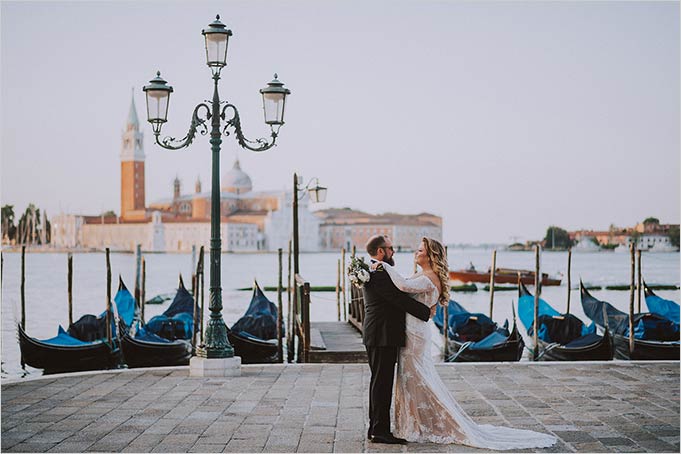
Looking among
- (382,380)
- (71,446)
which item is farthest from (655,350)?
(71,446)

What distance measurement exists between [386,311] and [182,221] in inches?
3040

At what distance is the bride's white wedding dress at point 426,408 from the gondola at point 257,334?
222 inches

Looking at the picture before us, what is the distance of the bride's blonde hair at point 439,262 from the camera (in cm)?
362

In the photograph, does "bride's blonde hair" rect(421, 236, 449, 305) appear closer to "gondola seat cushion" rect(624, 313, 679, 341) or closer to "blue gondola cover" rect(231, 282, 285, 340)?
"gondola seat cushion" rect(624, 313, 679, 341)

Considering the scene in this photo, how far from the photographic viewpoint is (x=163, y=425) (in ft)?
13.7

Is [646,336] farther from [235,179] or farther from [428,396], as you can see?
[235,179]

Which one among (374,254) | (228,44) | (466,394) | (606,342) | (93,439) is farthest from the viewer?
(606,342)

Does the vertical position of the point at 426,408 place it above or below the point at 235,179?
below

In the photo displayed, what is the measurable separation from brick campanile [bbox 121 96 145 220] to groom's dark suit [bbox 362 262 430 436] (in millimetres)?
79483

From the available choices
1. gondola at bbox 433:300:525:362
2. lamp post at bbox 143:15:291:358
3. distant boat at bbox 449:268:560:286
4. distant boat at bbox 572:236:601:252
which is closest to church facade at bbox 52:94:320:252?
distant boat at bbox 572:236:601:252

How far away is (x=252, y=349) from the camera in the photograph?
9578 millimetres

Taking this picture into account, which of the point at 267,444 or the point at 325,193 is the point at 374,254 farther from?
the point at 325,193

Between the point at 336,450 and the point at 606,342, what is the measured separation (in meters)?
5.90

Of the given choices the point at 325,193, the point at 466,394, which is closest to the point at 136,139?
the point at 325,193
